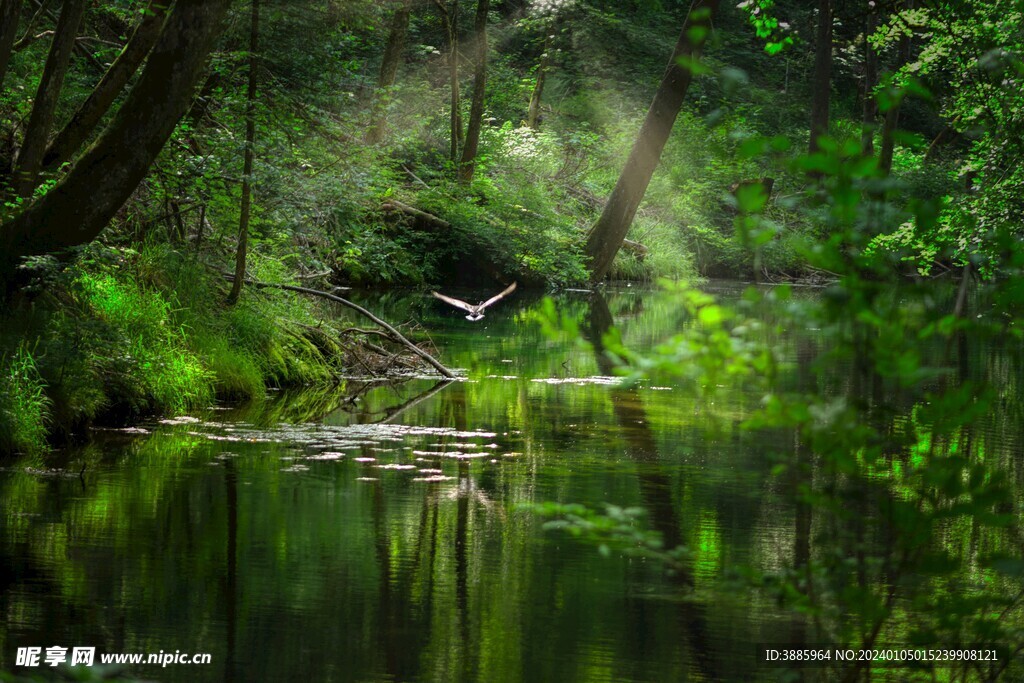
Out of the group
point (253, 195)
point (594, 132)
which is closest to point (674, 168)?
point (594, 132)

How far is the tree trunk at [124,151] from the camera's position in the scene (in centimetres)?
868

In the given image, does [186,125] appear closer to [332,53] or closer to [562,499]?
[332,53]

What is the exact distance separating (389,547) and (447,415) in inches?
169

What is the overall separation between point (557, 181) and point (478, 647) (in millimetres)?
25507

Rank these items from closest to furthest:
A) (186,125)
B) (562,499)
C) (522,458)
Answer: (562,499)
(522,458)
(186,125)

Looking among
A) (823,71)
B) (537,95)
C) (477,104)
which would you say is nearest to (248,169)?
(477,104)

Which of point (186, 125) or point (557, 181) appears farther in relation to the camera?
point (557, 181)

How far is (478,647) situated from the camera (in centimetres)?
483

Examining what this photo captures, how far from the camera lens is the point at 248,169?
1162cm

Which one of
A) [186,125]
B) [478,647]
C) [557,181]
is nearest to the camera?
[478,647]

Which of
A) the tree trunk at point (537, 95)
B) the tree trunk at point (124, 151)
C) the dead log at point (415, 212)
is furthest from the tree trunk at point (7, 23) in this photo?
the tree trunk at point (537, 95)

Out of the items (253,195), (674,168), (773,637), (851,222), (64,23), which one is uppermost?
(674,168)

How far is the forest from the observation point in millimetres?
2369

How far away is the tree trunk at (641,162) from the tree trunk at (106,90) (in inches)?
Answer: 406
